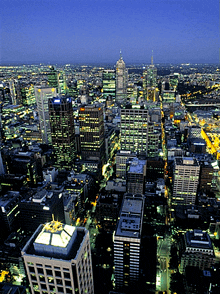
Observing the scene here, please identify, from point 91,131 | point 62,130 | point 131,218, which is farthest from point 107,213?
point 62,130

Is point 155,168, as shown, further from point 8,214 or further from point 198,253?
point 8,214

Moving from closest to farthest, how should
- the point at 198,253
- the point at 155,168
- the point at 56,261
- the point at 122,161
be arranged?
the point at 56,261 < the point at 198,253 < the point at 155,168 < the point at 122,161

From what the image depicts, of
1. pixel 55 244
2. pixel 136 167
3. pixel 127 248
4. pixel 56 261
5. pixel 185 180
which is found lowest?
pixel 185 180

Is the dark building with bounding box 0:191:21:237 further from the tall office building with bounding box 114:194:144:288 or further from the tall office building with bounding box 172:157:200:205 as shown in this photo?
the tall office building with bounding box 172:157:200:205

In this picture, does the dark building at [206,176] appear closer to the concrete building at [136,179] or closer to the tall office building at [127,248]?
the concrete building at [136,179]

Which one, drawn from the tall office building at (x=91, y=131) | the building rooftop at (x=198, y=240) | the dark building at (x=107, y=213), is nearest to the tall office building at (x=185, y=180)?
the dark building at (x=107, y=213)

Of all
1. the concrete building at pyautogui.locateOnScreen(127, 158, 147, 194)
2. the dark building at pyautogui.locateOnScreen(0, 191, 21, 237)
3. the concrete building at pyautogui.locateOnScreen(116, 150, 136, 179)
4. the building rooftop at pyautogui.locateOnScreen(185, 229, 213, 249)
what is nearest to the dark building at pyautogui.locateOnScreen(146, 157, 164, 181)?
the concrete building at pyautogui.locateOnScreen(116, 150, 136, 179)

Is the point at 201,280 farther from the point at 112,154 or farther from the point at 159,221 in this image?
the point at 112,154
